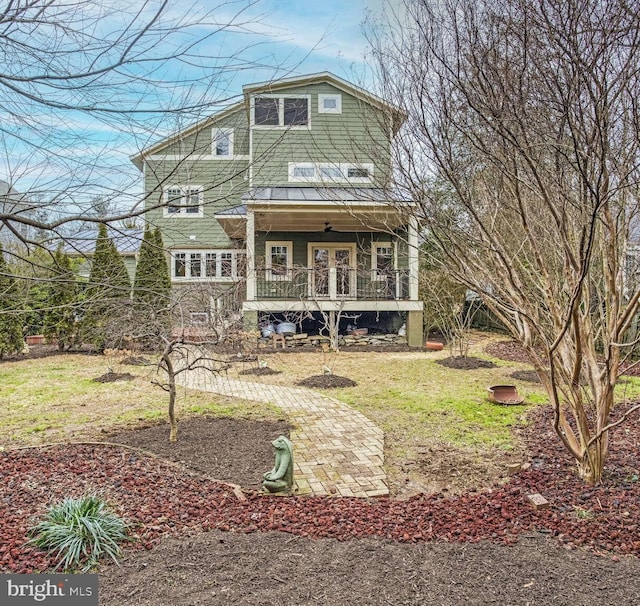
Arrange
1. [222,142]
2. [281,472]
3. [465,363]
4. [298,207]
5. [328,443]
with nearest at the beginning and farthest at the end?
[222,142]
[281,472]
[328,443]
[465,363]
[298,207]

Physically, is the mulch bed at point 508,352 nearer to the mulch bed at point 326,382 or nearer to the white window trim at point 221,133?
the mulch bed at point 326,382

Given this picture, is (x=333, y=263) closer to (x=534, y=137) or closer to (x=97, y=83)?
(x=534, y=137)

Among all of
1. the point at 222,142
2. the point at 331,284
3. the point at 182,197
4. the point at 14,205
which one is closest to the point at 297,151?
the point at 222,142

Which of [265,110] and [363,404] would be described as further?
[363,404]

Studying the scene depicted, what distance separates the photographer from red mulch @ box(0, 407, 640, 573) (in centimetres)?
307

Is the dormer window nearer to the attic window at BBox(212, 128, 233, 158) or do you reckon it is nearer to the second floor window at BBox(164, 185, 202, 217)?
the attic window at BBox(212, 128, 233, 158)

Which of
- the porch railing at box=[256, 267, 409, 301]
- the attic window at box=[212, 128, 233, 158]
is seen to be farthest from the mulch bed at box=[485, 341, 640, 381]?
the attic window at box=[212, 128, 233, 158]

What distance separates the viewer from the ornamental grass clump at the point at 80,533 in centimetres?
270

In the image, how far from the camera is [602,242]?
4.09 m

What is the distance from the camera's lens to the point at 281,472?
3.82 meters

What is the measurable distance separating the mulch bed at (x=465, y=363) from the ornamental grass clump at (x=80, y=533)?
8.76 meters

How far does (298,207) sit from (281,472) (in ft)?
32.3

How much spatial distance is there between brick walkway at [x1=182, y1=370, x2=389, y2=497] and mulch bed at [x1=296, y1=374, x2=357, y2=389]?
12.5 inches

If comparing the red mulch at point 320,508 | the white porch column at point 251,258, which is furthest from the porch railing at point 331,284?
the red mulch at point 320,508
